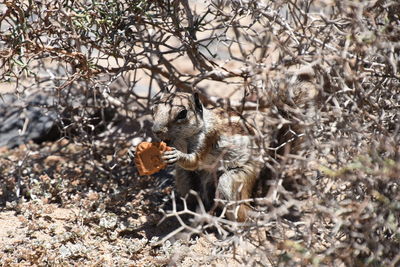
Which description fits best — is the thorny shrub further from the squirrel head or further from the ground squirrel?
the squirrel head

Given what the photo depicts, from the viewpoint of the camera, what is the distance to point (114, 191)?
682cm

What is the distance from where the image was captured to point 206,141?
6297 mm

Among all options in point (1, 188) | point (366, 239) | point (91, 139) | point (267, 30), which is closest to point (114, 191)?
point (91, 139)

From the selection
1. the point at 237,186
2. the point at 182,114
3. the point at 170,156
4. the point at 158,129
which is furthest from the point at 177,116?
the point at 237,186

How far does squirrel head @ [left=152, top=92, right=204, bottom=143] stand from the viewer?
5969mm

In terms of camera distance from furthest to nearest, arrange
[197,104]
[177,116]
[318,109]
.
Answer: [197,104]
[177,116]
[318,109]

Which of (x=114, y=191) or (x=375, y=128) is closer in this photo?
(x=375, y=128)

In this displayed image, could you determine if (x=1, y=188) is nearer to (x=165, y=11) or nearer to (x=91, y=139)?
(x=91, y=139)

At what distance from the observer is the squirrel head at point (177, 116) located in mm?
5969

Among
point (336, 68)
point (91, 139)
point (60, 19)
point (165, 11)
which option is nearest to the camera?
point (336, 68)

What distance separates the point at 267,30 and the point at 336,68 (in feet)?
1.87

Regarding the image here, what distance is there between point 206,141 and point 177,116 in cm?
48

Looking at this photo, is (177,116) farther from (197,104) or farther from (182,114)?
(197,104)

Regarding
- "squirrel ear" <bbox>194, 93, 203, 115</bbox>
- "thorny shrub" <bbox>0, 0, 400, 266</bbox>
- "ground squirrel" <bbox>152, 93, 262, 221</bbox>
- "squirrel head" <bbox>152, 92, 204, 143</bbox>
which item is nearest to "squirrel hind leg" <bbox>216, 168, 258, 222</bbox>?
"ground squirrel" <bbox>152, 93, 262, 221</bbox>
